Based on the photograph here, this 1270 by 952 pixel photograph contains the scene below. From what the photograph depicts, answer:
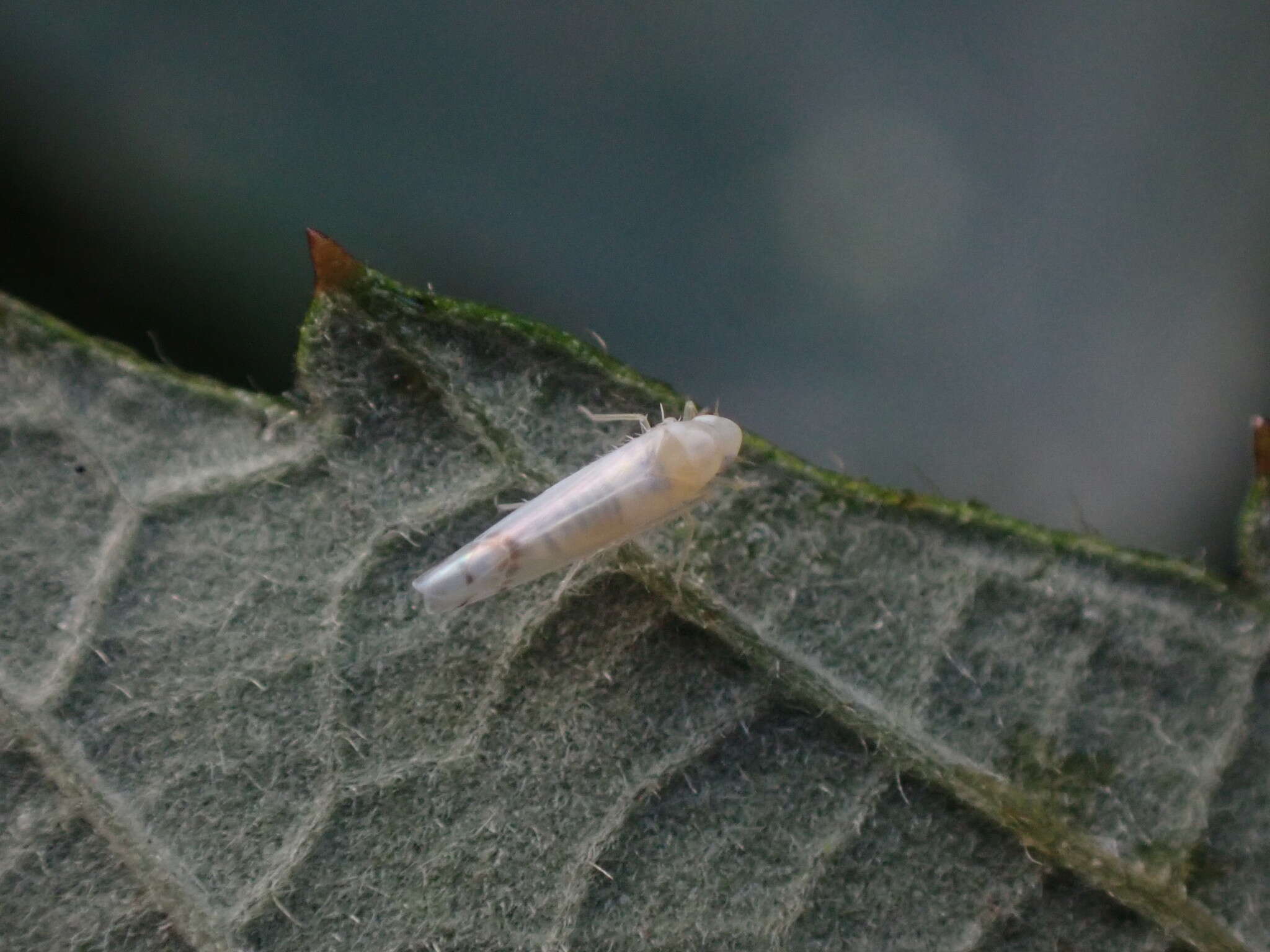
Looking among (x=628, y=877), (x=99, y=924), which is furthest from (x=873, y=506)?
(x=99, y=924)

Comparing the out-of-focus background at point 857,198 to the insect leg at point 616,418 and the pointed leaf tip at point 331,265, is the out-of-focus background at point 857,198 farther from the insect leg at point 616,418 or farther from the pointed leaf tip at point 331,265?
the pointed leaf tip at point 331,265

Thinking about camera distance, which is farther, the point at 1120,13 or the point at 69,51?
the point at 1120,13

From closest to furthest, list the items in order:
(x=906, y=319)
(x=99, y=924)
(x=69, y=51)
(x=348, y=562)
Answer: (x=99, y=924) → (x=348, y=562) → (x=69, y=51) → (x=906, y=319)

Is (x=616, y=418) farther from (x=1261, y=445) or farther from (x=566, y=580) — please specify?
(x=1261, y=445)

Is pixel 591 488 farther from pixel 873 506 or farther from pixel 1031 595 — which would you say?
pixel 1031 595

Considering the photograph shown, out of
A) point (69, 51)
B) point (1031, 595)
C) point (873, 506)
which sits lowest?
→ point (1031, 595)

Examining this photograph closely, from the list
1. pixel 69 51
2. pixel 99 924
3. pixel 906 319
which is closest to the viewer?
pixel 99 924

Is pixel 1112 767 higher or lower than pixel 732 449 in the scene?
lower
